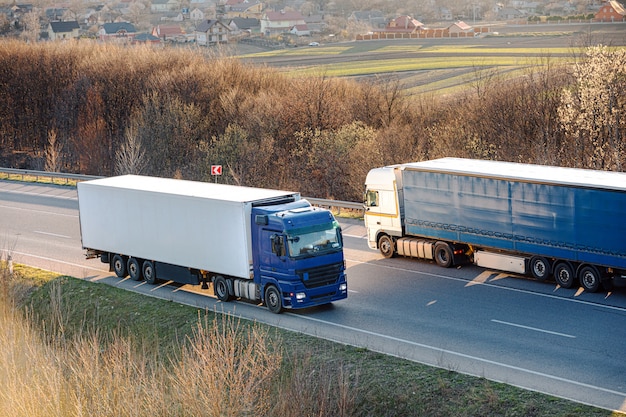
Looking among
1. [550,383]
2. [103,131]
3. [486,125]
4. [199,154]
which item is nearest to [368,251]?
[550,383]

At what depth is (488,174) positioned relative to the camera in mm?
25859

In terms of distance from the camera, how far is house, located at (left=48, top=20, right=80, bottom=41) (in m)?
150

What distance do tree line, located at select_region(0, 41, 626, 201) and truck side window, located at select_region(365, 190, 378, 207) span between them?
38.1ft

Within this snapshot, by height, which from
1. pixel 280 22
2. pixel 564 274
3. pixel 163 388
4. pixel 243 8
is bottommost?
pixel 564 274

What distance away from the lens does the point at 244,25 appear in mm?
146500

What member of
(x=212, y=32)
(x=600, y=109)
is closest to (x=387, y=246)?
(x=600, y=109)

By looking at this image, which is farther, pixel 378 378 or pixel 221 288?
pixel 221 288

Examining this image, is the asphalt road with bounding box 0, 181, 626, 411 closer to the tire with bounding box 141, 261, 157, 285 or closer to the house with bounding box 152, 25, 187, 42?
the tire with bounding box 141, 261, 157, 285

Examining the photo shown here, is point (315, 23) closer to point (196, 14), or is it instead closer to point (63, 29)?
point (196, 14)

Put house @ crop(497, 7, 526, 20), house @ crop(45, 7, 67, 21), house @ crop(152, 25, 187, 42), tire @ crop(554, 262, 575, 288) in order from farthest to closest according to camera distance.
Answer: house @ crop(45, 7, 67, 21)
house @ crop(152, 25, 187, 42)
house @ crop(497, 7, 526, 20)
tire @ crop(554, 262, 575, 288)

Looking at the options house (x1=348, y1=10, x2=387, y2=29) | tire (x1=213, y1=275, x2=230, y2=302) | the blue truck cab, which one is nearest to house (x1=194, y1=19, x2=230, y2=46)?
house (x1=348, y1=10, x2=387, y2=29)

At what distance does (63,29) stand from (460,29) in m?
77.7

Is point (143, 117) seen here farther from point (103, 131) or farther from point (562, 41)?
point (562, 41)

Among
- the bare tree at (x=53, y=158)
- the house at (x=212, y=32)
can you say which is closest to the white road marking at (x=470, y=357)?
the bare tree at (x=53, y=158)
